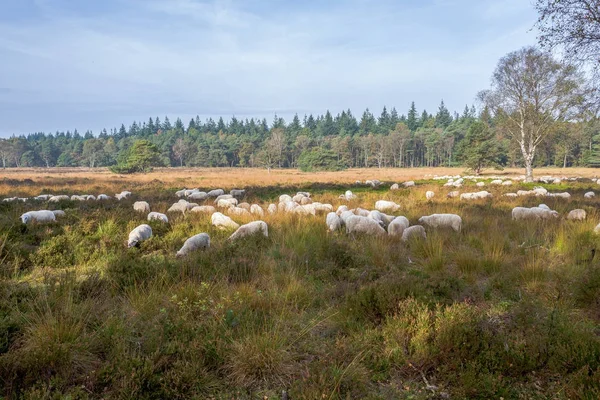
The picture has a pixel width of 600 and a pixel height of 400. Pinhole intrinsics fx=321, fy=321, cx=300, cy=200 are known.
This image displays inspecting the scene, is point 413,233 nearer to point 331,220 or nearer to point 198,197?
point 331,220

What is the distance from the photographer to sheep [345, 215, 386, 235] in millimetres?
7195

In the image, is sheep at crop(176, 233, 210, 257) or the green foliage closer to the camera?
sheep at crop(176, 233, 210, 257)

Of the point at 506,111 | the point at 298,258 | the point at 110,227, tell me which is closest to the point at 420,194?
the point at 298,258

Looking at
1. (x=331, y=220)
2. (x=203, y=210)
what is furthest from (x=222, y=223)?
(x=331, y=220)

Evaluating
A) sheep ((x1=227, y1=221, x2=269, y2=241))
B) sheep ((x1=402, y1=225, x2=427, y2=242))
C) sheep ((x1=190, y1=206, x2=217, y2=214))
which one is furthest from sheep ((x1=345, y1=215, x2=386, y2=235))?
sheep ((x1=190, y1=206, x2=217, y2=214))

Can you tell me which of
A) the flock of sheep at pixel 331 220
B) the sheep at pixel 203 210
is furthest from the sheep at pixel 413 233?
the sheep at pixel 203 210

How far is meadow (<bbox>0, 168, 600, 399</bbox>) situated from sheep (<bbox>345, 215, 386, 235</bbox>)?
119cm

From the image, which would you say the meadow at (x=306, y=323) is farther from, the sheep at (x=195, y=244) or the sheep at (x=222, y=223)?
the sheep at (x=222, y=223)

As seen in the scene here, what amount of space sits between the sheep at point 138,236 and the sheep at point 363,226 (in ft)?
14.7

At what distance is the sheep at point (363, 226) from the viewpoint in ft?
23.6

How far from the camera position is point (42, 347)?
2.64 meters

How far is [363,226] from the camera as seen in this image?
732cm

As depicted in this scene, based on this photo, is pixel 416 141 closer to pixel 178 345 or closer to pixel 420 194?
pixel 420 194

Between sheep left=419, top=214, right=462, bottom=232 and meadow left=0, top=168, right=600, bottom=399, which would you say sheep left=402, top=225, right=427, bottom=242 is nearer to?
meadow left=0, top=168, right=600, bottom=399
